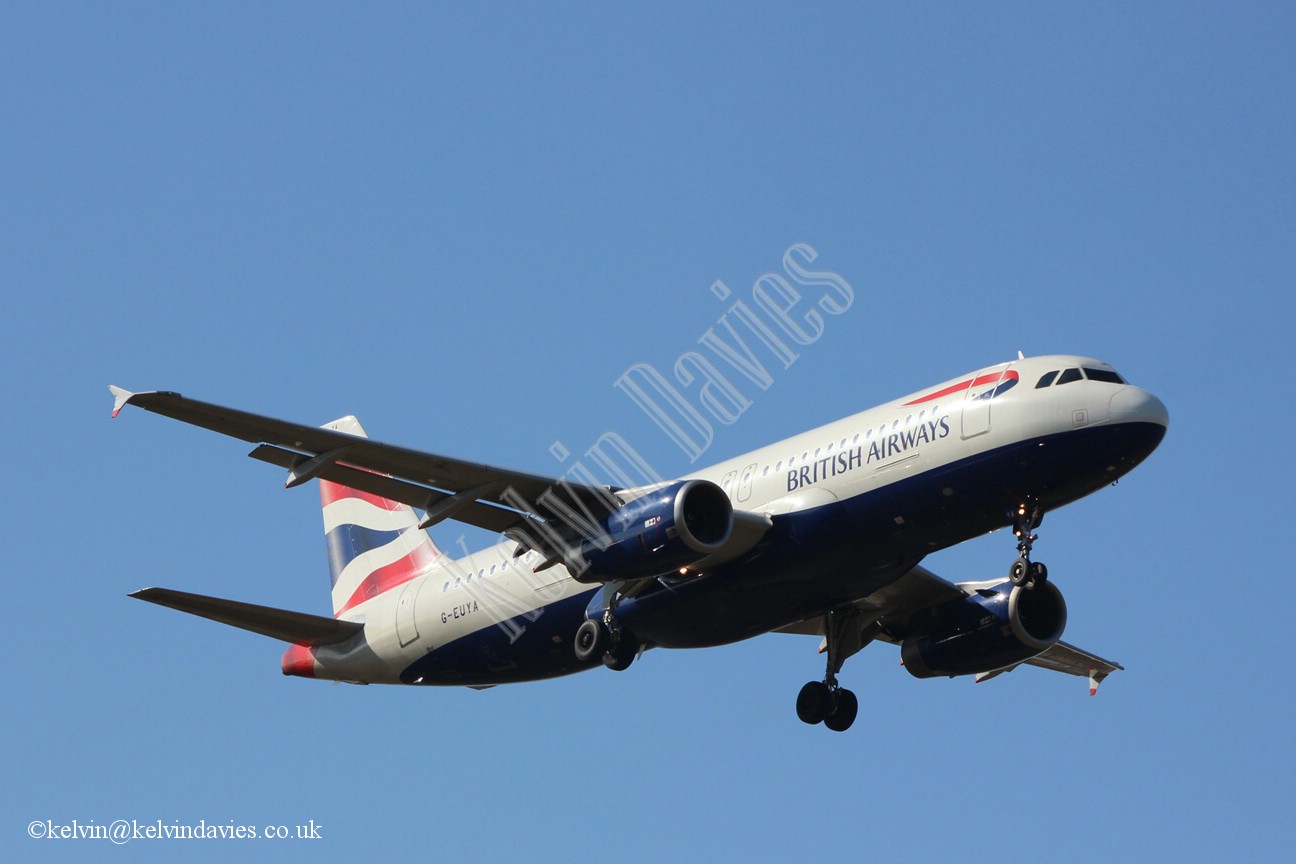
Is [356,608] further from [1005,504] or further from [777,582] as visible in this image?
[1005,504]

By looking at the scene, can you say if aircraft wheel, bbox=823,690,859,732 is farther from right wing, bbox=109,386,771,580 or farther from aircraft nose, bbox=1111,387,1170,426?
aircraft nose, bbox=1111,387,1170,426

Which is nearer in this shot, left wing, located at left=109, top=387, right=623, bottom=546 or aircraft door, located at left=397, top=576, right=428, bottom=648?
left wing, located at left=109, top=387, right=623, bottom=546

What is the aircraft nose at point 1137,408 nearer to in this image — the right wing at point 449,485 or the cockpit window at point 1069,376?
the cockpit window at point 1069,376

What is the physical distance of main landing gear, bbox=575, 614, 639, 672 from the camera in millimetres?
33781

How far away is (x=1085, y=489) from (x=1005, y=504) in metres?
1.40

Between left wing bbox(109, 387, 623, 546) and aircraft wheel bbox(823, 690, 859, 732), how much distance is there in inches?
298

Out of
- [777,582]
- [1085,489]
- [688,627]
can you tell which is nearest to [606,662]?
[688,627]

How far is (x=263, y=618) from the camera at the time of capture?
3722cm

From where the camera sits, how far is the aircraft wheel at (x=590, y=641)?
3384cm

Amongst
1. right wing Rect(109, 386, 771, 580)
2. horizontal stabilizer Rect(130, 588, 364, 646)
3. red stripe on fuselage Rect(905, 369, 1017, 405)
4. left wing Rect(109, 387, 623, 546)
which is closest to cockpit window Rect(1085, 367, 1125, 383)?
red stripe on fuselage Rect(905, 369, 1017, 405)

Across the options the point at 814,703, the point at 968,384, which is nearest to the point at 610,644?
the point at 814,703

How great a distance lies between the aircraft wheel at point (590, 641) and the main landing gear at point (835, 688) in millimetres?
5520

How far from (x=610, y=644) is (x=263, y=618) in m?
8.08

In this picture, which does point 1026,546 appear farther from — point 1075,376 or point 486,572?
point 486,572
